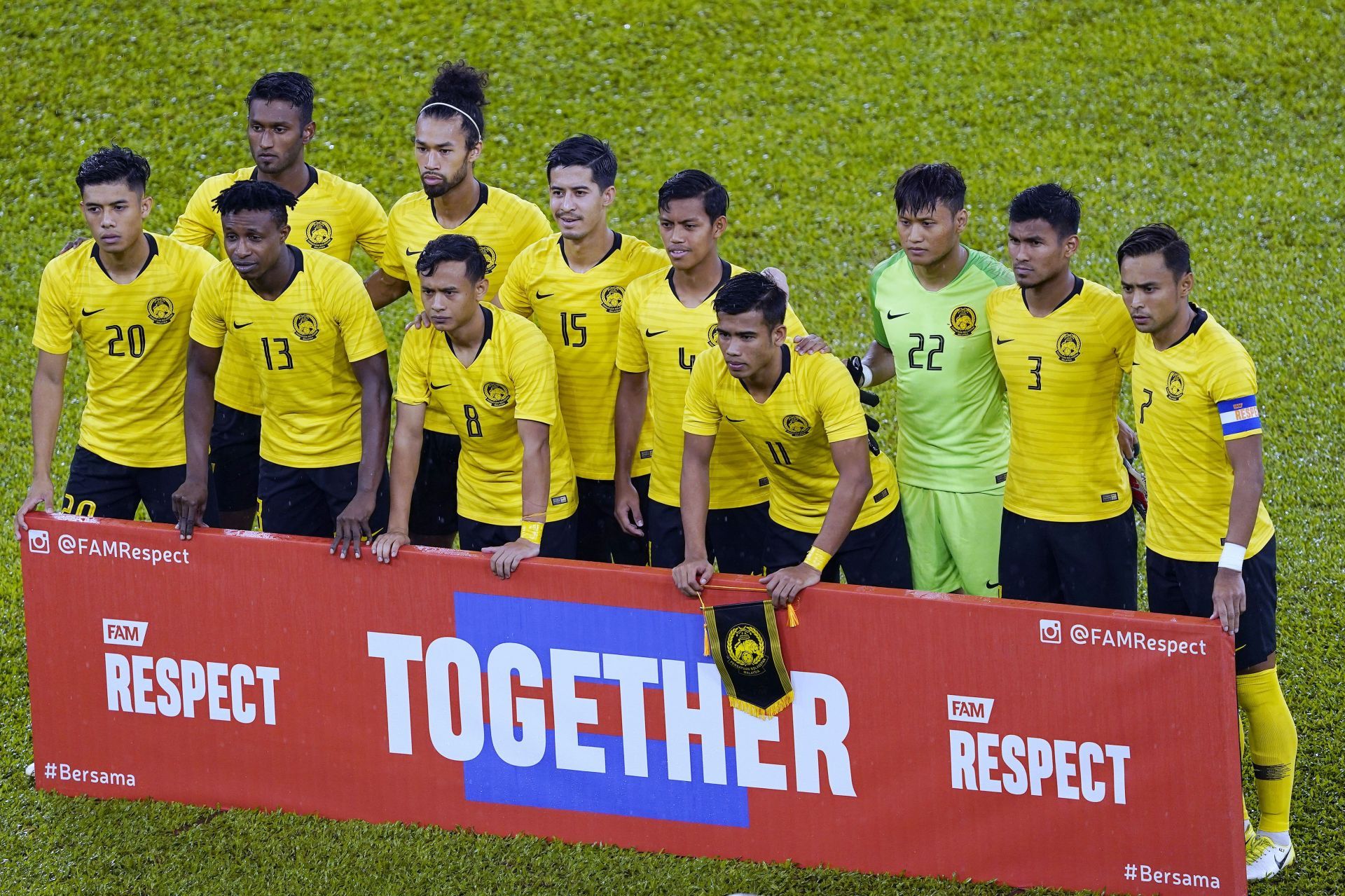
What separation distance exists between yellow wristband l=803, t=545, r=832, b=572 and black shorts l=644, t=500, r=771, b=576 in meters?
0.91

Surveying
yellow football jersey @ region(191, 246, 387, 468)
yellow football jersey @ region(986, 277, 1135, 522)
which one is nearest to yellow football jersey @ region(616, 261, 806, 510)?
yellow football jersey @ region(986, 277, 1135, 522)

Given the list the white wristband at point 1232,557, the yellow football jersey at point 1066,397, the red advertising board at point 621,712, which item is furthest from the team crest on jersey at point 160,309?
the white wristband at point 1232,557

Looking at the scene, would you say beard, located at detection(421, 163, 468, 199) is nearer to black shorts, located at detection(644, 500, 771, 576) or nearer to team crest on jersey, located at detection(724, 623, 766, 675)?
black shorts, located at detection(644, 500, 771, 576)

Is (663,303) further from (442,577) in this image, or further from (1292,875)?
(1292,875)

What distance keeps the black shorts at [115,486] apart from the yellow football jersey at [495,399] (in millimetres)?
1486

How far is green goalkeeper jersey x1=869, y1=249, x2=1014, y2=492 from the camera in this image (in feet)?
21.2

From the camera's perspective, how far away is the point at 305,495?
711 cm

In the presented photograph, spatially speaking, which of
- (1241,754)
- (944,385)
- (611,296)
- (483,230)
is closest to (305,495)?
(483,230)

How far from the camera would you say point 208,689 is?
6430mm

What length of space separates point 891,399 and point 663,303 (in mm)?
4769

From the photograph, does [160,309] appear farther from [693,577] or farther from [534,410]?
[693,577]

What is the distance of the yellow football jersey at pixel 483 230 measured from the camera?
24.0 ft

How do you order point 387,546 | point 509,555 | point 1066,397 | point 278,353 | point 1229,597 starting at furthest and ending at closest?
point 278,353 < point 1066,397 < point 387,546 < point 509,555 < point 1229,597

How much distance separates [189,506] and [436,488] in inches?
52.1
